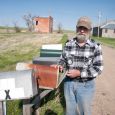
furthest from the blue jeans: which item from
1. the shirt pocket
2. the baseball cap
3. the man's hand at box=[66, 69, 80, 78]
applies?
the baseball cap

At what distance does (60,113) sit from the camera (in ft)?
22.4

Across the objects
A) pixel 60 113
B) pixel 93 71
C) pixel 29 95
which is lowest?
→ pixel 60 113

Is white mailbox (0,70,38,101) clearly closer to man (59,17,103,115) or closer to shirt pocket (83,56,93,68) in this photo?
man (59,17,103,115)

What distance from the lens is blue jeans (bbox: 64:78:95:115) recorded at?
15.3 ft

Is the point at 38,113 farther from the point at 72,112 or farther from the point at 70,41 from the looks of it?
the point at 70,41

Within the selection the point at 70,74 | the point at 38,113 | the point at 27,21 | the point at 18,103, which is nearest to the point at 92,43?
the point at 70,74

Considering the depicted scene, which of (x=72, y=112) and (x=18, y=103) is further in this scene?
(x=18, y=103)

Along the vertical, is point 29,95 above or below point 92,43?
below

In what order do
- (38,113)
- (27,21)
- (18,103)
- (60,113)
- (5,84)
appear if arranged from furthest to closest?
1. (27,21)
2. (18,103)
3. (60,113)
4. (38,113)
5. (5,84)

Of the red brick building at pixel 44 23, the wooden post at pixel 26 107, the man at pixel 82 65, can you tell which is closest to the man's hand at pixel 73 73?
the man at pixel 82 65

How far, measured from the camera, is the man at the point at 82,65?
459 cm

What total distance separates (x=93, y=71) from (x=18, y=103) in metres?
3.16

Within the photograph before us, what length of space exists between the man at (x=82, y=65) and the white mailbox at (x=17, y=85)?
58 cm

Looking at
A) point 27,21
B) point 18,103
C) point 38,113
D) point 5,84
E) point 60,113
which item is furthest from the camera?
point 27,21
